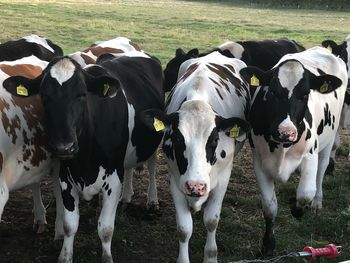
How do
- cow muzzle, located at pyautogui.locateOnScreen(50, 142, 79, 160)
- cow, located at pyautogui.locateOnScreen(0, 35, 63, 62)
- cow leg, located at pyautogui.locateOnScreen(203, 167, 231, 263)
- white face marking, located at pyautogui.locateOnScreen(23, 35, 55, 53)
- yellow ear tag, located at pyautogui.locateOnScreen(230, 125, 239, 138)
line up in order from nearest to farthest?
1. cow muzzle, located at pyautogui.locateOnScreen(50, 142, 79, 160)
2. yellow ear tag, located at pyautogui.locateOnScreen(230, 125, 239, 138)
3. cow leg, located at pyautogui.locateOnScreen(203, 167, 231, 263)
4. cow, located at pyautogui.locateOnScreen(0, 35, 63, 62)
5. white face marking, located at pyautogui.locateOnScreen(23, 35, 55, 53)

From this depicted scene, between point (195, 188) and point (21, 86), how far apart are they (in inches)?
67.3

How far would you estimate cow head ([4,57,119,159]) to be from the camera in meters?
4.46

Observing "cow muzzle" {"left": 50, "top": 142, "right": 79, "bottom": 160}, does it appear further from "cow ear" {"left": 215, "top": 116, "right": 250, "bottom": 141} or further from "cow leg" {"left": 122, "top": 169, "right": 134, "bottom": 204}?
"cow leg" {"left": 122, "top": 169, "right": 134, "bottom": 204}

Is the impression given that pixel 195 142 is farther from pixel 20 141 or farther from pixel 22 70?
pixel 22 70

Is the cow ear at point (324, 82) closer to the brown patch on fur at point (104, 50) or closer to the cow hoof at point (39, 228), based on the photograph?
the cow hoof at point (39, 228)

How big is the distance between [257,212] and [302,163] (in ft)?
4.23

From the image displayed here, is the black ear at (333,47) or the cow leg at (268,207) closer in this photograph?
the cow leg at (268,207)

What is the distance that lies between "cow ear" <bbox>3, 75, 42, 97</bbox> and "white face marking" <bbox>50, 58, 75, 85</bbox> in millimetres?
207

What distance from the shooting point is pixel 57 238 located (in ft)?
18.8

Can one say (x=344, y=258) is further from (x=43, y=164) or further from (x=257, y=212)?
(x=43, y=164)

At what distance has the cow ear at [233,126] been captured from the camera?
4816 millimetres

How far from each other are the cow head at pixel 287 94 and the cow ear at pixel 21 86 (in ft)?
6.54

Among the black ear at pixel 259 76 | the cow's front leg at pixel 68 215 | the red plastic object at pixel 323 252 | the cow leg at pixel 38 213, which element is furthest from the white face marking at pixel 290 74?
the cow leg at pixel 38 213

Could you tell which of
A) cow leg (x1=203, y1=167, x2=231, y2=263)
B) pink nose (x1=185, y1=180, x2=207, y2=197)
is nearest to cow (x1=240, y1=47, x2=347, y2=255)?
cow leg (x1=203, y1=167, x2=231, y2=263)
